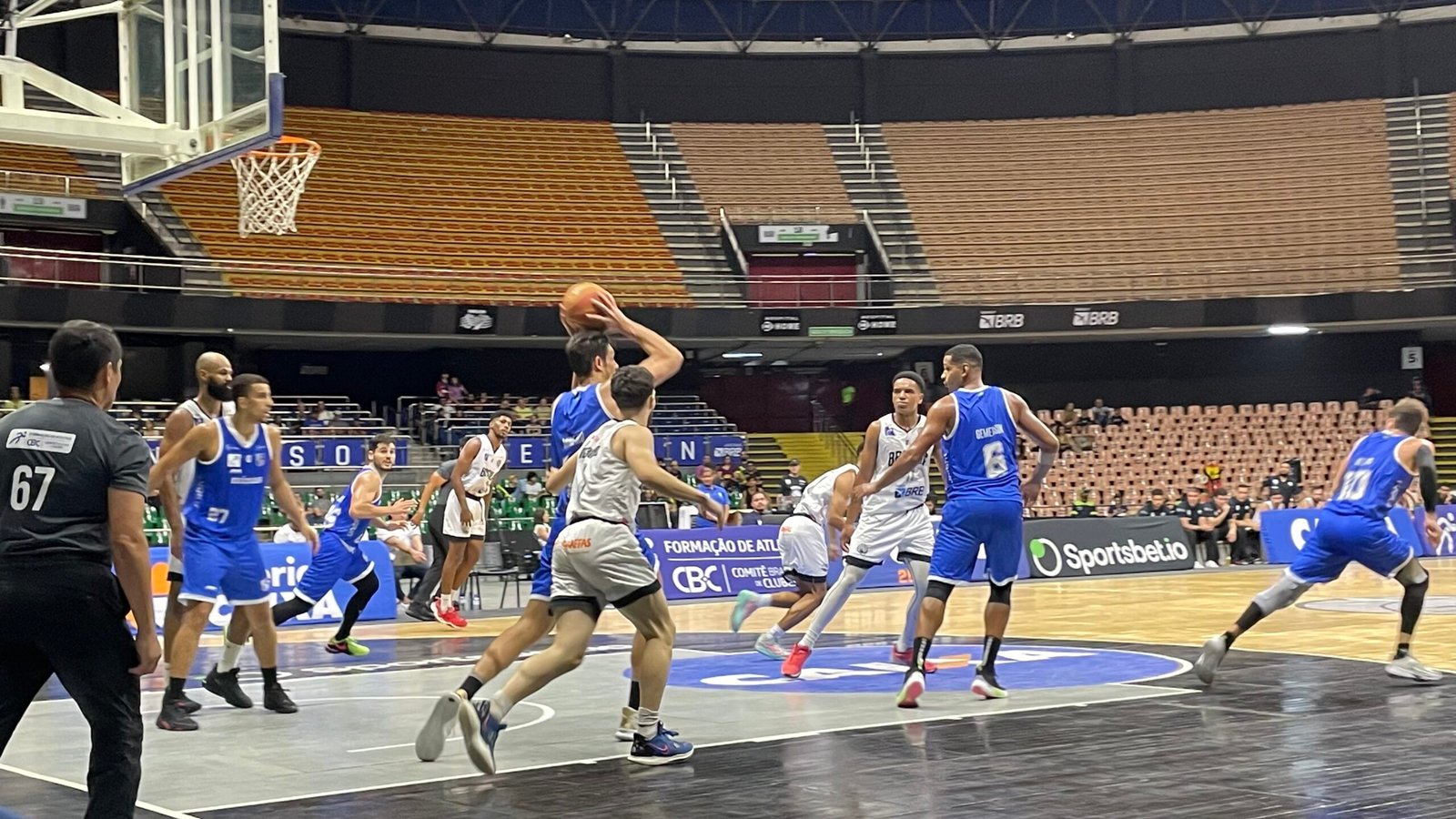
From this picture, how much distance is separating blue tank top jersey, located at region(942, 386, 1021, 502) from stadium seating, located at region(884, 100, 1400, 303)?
85.0 ft

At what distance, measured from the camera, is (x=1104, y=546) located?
81.3 feet

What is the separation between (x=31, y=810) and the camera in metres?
6.44

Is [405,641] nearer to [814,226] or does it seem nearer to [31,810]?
[31,810]

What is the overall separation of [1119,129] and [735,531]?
70.9 ft

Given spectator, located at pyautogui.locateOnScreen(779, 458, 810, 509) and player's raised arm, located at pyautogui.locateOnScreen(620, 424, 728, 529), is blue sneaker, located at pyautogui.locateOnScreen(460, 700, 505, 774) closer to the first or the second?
player's raised arm, located at pyautogui.locateOnScreen(620, 424, 728, 529)

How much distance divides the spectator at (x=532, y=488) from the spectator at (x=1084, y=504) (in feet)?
31.2

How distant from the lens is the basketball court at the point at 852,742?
635 centimetres

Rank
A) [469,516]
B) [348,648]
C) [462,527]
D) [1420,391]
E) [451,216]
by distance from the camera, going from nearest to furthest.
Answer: [348,648], [469,516], [462,527], [451,216], [1420,391]


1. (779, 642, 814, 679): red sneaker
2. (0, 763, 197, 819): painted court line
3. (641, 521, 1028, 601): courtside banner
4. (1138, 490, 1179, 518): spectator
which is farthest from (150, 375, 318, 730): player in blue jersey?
(1138, 490, 1179, 518): spectator

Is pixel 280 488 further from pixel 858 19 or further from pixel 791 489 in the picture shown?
pixel 858 19

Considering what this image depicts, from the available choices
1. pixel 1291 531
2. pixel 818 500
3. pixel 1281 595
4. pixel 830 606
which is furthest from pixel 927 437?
pixel 1291 531

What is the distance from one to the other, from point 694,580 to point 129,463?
53.1 feet

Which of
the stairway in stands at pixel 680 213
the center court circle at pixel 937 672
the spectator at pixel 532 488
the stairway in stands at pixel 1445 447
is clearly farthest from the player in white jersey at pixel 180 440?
the stairway in stands at pixel 1445 447

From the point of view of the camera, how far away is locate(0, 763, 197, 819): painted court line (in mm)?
6229
